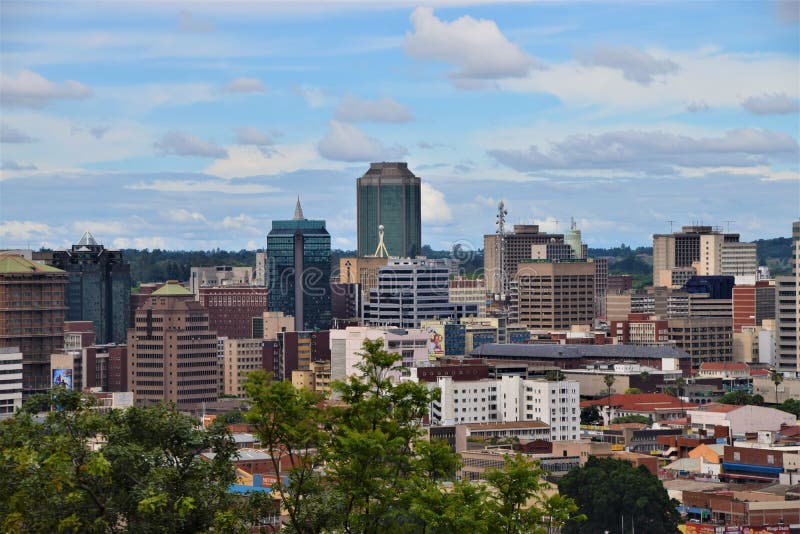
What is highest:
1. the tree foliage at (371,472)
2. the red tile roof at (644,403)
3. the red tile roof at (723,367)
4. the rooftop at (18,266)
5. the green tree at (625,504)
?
the rooftop at (18,266)

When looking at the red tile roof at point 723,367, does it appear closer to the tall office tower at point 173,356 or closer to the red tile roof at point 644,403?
the red tile roof at point 644,403

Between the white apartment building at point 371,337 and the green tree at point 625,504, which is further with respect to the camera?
the white apartment building at point 371,337

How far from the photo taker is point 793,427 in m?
128

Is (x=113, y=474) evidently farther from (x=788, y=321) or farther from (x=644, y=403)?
(x=788, y=321)

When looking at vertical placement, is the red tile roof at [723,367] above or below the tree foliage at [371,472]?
below

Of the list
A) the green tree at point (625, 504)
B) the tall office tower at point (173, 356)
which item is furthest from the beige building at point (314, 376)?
the green tree at point (625, 504)

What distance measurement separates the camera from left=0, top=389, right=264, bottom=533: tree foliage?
34781mm

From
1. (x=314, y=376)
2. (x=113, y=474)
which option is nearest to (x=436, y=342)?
(x=314, y=376)

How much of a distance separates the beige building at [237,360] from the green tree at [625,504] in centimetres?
10365

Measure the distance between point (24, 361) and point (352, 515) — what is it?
13622 centimetres

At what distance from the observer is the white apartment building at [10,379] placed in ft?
496

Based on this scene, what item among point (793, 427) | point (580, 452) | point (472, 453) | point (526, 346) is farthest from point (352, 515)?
point (526, 346)

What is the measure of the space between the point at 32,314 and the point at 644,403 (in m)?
61.2

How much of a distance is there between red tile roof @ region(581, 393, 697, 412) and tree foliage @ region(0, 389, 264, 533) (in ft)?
366
